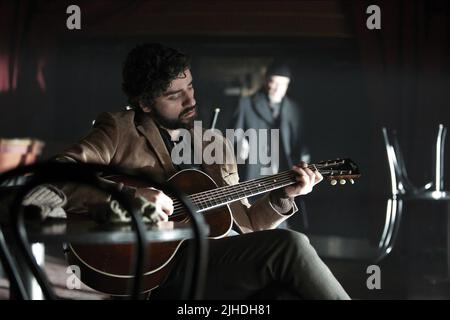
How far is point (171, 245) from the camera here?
6.24ft

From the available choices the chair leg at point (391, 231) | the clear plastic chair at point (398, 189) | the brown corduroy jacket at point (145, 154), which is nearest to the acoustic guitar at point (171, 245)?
the brown corduroy jacket at point (145, 154)

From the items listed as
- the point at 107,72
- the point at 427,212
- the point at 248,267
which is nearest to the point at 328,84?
the point at 427,212

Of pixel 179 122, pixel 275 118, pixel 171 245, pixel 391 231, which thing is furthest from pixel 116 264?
pixel 275 118

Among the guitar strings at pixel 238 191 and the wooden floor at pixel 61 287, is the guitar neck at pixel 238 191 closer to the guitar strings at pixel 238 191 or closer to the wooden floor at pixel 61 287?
the guitar strings at pixel 238 191

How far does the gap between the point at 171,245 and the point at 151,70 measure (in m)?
0.73

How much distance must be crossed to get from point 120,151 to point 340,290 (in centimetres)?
83

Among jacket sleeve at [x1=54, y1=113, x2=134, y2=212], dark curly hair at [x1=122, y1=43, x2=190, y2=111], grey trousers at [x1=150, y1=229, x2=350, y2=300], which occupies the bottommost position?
grey trousers at [x1=150, y1=229, x2=350, y2=300]

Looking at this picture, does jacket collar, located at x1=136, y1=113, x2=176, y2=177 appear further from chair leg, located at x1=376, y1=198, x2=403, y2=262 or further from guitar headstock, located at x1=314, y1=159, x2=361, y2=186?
chair leg, located at x1=376, y1=198, x2=403, y2=262

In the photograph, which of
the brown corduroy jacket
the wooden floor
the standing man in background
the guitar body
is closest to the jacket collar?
the brown corduroy jacket

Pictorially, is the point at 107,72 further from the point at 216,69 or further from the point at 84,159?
the point at 84,159

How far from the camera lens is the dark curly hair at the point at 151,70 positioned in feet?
7.83

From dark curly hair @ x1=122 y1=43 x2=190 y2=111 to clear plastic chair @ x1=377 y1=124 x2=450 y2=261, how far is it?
6.63ft

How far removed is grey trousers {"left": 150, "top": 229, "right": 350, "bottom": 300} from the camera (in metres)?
1.73
